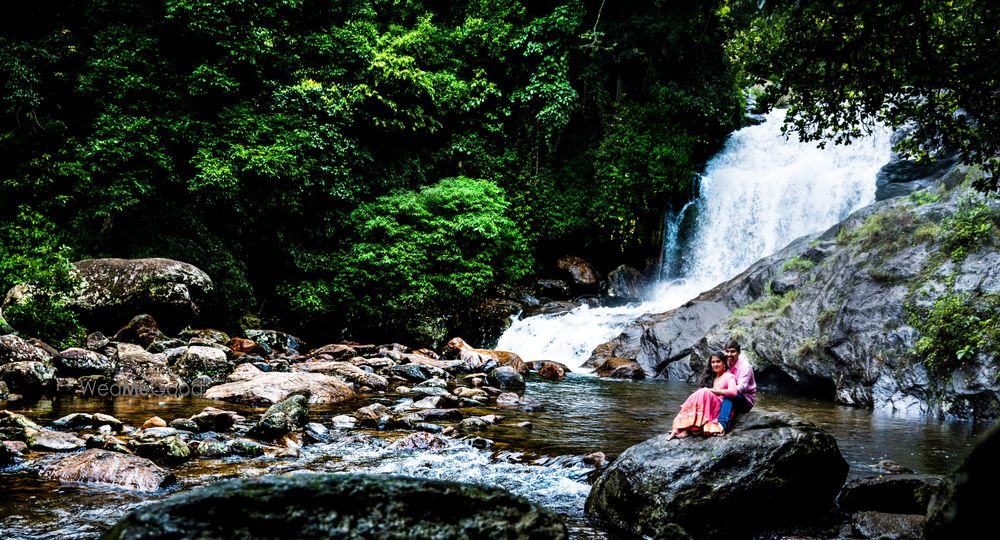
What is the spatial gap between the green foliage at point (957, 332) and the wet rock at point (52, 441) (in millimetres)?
13126

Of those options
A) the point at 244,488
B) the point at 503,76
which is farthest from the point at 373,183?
the point at 244,488

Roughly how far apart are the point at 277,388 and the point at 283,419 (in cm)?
296

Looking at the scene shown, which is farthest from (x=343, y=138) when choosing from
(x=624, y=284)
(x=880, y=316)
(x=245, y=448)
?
(x=880, y=316)

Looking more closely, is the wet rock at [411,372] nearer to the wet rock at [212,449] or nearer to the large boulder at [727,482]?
the wet rock at [212,449]

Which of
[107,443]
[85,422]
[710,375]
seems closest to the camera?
[710,375]

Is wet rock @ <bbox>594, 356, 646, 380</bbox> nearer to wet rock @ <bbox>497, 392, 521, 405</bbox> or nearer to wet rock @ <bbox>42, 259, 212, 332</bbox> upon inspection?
wet rock @ <bbox>497, 392, 521, 405</bbox>

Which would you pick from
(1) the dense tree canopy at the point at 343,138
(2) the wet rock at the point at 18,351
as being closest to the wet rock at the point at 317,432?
(2) the wet rock at the point at 18,351

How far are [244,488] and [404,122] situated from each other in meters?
19.4

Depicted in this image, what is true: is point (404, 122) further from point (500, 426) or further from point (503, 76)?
point (500, 426)

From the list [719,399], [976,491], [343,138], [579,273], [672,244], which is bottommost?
[719,399]

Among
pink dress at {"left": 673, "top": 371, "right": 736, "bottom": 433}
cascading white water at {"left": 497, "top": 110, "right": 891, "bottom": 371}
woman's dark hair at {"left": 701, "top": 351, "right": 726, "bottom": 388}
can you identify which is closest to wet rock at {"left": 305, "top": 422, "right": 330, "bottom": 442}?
pink dress at {"left": 673, "top": 371, "right": 736, "bottom": 433}

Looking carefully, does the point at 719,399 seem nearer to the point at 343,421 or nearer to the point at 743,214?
the point at 343,421

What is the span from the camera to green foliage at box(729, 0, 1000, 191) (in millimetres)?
5996

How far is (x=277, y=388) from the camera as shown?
10547 millimetres
